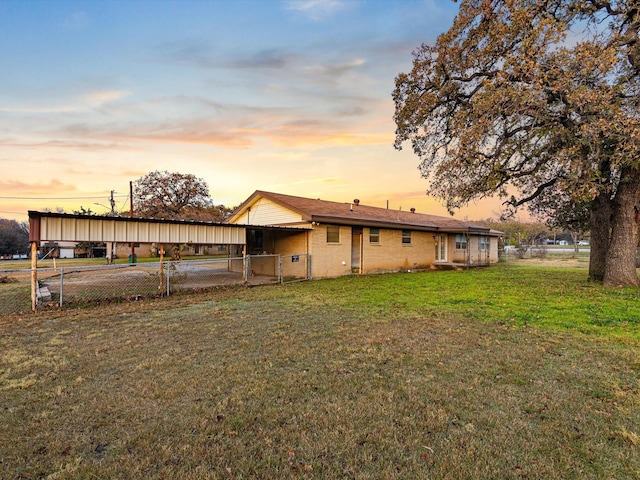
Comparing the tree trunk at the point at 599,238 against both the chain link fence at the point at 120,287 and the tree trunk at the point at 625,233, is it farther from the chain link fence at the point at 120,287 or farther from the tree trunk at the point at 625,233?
the chain link fence at the point at 120,287

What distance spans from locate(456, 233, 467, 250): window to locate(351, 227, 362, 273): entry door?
10134 millimetres

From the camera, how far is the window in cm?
2310

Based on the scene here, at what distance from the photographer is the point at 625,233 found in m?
11.1

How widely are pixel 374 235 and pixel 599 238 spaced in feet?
29.9

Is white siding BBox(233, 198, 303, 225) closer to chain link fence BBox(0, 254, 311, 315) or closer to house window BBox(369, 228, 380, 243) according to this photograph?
chain link fence BBox(0, 254, 311, 315)

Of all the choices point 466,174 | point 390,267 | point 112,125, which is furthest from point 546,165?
point 112,125

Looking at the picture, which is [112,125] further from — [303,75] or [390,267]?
Result: [390,267]

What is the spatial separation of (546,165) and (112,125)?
1755 centimetres

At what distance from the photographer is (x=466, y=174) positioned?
11.6 m

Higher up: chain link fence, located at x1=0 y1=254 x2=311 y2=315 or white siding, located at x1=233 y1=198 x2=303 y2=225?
white siding, located at x1=233 y1=198 x2=303 y2=225

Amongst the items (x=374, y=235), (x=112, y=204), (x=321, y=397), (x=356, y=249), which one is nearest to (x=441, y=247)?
(x=374, y=235)

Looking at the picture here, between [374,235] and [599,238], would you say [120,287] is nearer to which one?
[374,235]

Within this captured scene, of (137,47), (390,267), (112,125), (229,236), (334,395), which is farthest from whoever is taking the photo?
(390,267)

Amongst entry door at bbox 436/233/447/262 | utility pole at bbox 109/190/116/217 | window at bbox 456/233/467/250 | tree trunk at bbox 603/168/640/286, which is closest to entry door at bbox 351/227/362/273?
entry door at bbox 436/233/447/262
